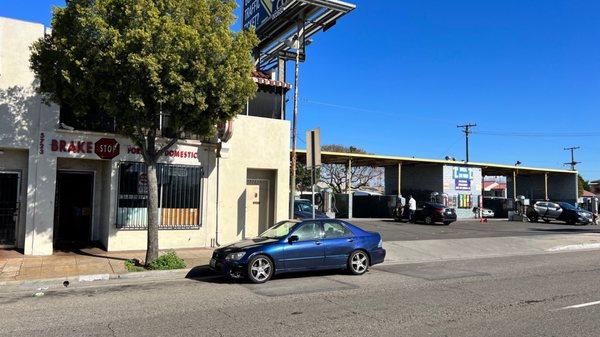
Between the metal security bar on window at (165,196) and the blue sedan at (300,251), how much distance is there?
4.22 m

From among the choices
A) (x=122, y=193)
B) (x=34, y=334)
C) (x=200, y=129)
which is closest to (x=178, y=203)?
(x=122, y=193)

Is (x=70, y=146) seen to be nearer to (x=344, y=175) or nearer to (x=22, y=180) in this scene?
(x=22, y=180)

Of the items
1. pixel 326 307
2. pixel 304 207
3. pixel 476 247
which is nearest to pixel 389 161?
pixel 304 207

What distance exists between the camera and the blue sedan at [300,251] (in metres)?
9.86

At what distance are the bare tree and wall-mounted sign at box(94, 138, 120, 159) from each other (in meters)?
43.9

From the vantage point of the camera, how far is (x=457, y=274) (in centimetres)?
1142

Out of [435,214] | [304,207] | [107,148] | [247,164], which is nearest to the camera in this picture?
[107,148]

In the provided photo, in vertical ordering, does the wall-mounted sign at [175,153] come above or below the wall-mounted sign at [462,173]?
below

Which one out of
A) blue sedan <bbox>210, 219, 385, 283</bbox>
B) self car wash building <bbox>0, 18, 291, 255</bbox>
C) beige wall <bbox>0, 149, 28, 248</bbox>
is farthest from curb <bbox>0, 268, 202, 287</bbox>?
beige wall <bbox>0, 149, 28, 248</bbox>

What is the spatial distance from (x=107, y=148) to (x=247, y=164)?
419 cm

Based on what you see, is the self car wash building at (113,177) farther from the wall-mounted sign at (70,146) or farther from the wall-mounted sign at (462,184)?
the wall-mounted sign at (462,184)

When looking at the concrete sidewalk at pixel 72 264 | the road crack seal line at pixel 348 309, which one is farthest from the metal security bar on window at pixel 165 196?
the road crack seal line at pixel 348 309

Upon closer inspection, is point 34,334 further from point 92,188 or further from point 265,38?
point 265,38

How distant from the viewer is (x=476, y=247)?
17.2 metres
